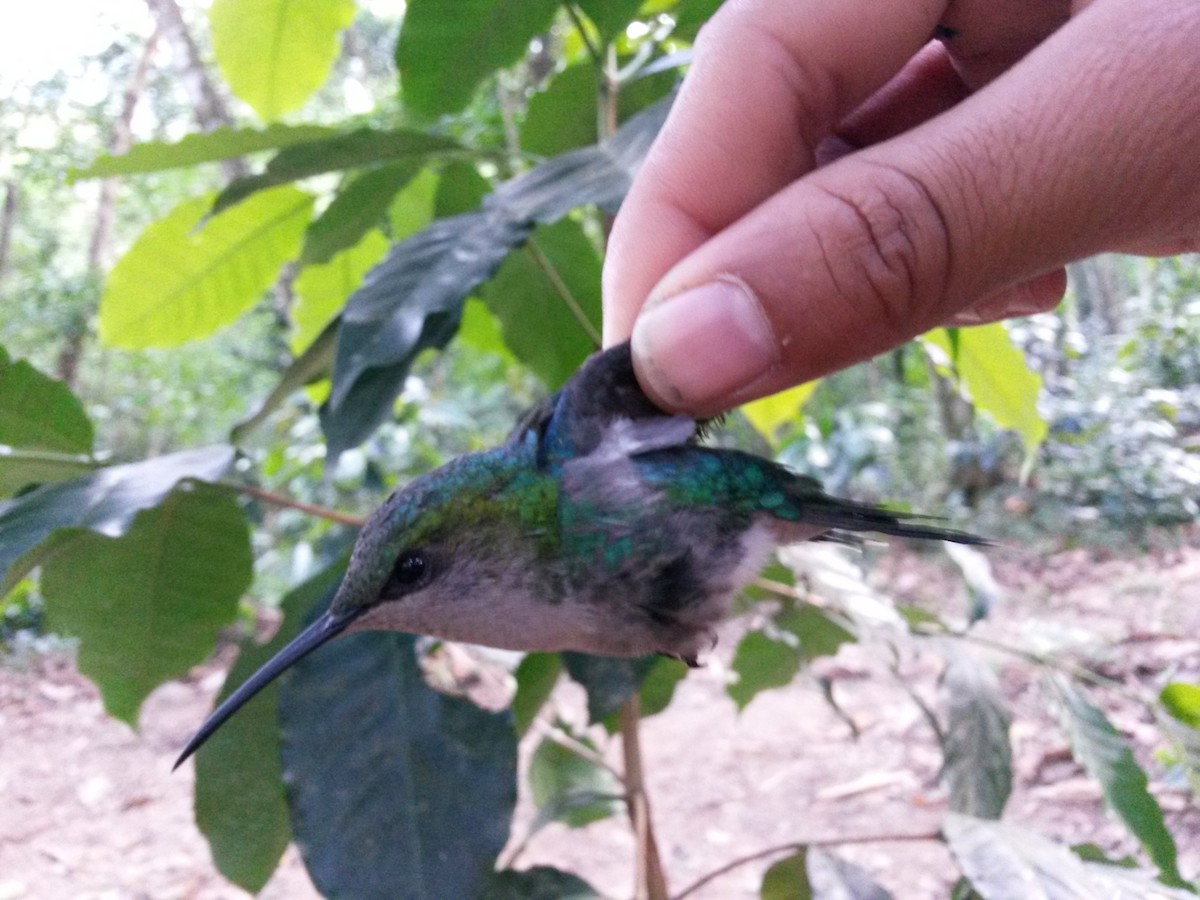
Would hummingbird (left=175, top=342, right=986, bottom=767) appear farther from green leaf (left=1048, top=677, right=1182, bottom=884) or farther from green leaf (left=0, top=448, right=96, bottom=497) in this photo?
green leaf (left=1048, top=677, right=1182, bottom=884)

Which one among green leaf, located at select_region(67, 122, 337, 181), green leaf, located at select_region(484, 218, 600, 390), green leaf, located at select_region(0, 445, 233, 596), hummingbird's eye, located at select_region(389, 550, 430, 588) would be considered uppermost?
green leaf, located at select_region(67, 122, 337, 181)

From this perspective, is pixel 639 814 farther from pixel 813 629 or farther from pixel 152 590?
pixel 152 590

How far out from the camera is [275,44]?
3.95 feet

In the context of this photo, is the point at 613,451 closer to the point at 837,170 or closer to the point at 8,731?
the point at 837,170

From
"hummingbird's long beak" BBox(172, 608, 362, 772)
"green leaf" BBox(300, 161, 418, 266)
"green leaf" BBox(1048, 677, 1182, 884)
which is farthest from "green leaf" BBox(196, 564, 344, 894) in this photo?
"green leaf" BBox(1048, 677, 1182, 884)

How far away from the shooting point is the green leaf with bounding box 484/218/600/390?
1.14 meters

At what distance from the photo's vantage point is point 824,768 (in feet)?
7.35

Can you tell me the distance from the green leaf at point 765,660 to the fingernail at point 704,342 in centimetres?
82

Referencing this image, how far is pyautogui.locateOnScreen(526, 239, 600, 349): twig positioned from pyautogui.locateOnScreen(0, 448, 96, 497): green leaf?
54 cm

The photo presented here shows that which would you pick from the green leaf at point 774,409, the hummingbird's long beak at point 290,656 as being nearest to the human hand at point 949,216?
the hummingbird's long beak at point 290,656

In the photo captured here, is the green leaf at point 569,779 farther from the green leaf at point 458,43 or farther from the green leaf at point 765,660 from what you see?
the green leaf at point 458,43

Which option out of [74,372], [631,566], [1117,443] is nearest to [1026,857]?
[631,566]

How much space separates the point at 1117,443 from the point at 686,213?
3.72m

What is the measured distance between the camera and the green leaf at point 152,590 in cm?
87
